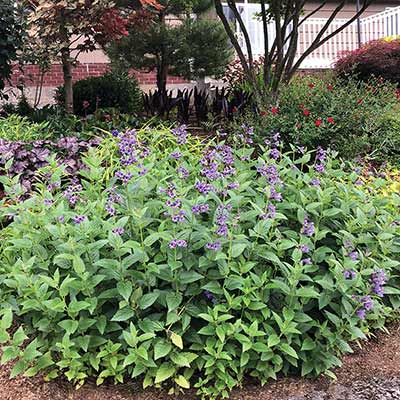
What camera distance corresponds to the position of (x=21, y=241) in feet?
7.85

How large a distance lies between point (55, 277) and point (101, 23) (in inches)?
194

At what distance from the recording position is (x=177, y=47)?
8.39 m

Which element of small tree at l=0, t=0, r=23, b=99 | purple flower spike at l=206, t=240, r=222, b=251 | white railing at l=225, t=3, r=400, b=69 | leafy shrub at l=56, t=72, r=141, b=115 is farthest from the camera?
white railing at l=225, t=3, r=400, b=69

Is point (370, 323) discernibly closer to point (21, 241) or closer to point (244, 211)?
point (244, 211)

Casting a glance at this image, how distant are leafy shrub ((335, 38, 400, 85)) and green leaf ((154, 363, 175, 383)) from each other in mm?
9985

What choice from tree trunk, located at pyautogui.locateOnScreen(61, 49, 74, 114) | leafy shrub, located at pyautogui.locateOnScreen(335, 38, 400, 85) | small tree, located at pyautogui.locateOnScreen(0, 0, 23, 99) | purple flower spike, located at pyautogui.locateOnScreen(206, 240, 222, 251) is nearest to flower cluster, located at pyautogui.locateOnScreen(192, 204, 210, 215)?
purple flower spike, located at pyautogui.locateOnScreen(206, 240, 222, 251)

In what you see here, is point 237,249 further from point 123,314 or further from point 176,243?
point 123,314

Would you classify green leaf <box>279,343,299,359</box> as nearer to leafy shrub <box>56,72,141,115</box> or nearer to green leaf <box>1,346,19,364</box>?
green leaf <box>1,346,19,364</box>

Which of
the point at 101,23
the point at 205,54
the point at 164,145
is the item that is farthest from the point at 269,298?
the point at 205,54

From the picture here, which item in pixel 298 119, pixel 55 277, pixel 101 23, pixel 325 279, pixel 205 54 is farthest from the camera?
pixel 205 54

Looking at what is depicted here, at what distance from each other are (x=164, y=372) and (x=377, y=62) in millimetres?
10658

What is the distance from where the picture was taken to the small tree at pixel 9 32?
666 cm

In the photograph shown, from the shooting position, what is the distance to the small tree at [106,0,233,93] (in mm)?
8203

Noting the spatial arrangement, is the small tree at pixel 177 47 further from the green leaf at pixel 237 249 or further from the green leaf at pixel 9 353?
the green leaf at pixel 9 353
